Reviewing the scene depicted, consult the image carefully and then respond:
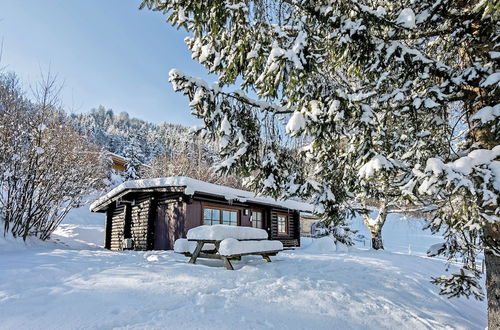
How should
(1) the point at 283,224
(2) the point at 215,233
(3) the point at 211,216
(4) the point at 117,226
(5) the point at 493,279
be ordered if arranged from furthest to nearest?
(1) the point at 283,224, (4) the point at 117,226, (3) the point at 211,216, (2) the point at 215,233, (5) the point at 493,279

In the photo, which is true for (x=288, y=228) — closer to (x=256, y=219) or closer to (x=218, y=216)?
(x=256, y=219)

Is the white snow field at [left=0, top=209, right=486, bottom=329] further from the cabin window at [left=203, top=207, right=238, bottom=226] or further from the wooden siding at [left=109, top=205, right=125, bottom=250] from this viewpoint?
the wooden siding at [left=109, top=205, right=125, bottom=250]

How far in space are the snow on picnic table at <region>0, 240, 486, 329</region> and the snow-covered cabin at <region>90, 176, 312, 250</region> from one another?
16.4 feet

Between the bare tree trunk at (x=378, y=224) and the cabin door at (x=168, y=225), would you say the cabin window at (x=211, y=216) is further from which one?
the bare tree trunk at (x=378, y=224)

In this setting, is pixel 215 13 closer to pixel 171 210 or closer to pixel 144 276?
pixel 144 276

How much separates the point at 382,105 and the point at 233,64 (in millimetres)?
2416

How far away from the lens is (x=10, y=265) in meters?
5.55

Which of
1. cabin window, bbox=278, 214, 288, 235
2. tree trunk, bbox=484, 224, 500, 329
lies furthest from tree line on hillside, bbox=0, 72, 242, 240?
cabin window, bbox=278, 214, 288, 235

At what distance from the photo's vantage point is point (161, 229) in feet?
38.2

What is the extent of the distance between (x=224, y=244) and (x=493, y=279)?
180 inches

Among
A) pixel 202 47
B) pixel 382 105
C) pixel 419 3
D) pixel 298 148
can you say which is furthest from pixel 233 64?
pixel 419 3

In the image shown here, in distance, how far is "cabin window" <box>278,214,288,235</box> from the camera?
16.4 metres

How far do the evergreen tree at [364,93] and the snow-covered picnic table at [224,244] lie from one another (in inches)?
78.4

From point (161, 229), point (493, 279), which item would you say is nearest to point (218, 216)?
point (161, 229)
